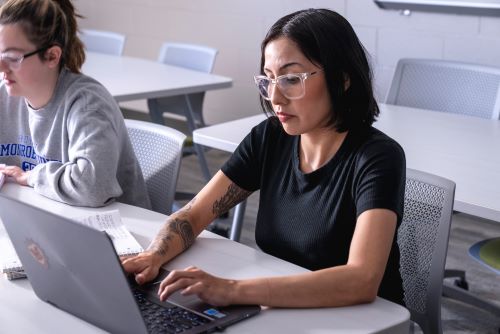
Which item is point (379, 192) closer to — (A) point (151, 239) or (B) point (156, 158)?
(A) point (151, 239)

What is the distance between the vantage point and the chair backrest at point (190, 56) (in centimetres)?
400

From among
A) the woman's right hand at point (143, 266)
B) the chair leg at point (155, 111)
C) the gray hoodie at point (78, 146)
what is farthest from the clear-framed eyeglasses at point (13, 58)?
the chair leg at point (155, 111)

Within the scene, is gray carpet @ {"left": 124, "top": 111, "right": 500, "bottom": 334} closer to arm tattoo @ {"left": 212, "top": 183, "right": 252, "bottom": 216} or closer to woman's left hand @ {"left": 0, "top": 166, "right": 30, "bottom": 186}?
arm tattoo @ {"left": 212, "top": 183, "right": 252, "bottom": 216}

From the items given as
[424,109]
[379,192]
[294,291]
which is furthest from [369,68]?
[424,109]

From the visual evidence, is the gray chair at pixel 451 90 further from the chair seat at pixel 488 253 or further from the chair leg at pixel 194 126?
the chair leg at pixel 194 126

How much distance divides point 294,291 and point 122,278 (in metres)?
0.35

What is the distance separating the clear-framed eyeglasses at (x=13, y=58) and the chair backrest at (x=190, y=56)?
6.31ft

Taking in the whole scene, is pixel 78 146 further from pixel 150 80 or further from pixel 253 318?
pixel 150 80

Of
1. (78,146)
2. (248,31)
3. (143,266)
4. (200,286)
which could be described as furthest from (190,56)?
(200,286)

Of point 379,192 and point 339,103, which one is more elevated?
point 339,103

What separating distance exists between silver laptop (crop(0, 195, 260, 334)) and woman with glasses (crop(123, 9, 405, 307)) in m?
0.06

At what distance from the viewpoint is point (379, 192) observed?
152 cm

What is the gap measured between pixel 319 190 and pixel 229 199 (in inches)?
10.2

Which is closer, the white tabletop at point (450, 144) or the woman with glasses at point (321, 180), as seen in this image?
the woman with glasses at point (321, 180)
